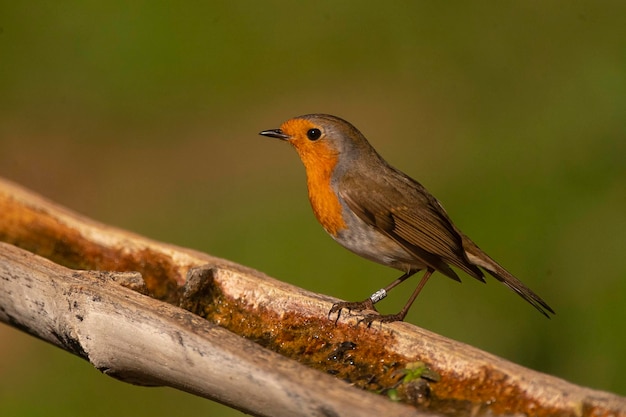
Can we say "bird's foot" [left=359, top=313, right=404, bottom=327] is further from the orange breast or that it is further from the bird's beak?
the bird's beak

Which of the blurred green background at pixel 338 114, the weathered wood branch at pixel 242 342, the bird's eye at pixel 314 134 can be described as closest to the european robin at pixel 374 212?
the bird's eye at pixel 314 134

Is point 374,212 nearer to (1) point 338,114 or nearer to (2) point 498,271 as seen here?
(2) point 498,271

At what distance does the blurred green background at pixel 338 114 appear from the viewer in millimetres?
6570

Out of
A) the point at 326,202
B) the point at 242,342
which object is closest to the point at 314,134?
the point at 326,202

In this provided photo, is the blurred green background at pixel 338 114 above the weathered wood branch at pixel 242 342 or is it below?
above

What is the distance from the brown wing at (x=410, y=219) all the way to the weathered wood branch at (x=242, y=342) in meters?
0.45

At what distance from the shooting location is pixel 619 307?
242 inches

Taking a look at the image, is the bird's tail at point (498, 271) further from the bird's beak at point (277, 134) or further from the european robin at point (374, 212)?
the bird's beak at point (277, 134)

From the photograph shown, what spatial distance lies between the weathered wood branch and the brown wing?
0.45 m

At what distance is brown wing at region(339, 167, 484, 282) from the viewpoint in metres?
4.43

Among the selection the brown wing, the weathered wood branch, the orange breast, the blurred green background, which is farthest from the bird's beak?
the blurred green background

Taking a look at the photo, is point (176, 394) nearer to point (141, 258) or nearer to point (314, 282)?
point (314, 282)

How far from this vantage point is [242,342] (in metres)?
3.50

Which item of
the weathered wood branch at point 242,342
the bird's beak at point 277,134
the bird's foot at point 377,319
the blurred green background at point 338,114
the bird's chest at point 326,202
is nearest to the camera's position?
the weathered wood branch at point 242,342
